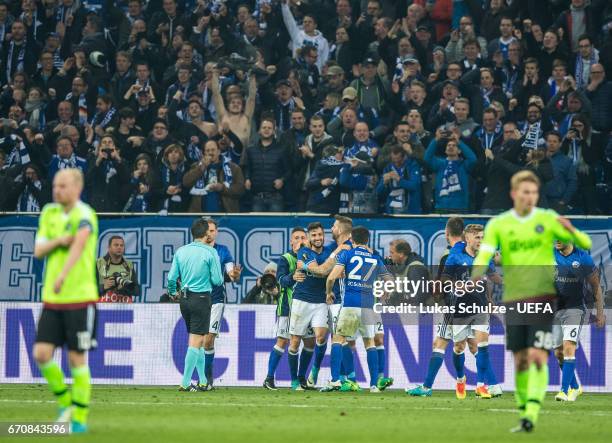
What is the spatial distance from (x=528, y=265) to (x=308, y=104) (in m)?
12.7

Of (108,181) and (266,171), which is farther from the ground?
(266,171)

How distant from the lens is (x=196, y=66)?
24172 millimetres

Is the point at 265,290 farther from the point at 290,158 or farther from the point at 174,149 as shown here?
the point at 174,149

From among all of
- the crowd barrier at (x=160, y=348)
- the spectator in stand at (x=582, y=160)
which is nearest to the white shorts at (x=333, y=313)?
the crowd barrier at (x=160, y=348)

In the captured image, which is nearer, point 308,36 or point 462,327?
point 462,327

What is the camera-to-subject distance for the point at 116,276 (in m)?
19.0

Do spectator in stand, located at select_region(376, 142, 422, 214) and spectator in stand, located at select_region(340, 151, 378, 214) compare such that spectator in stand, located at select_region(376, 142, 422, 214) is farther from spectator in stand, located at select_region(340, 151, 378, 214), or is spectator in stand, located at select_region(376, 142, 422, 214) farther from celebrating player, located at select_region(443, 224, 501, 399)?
celebrating player, located at select_region(443, 224, 501, 399)

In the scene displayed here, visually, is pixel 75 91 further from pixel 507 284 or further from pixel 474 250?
pixel 507 284

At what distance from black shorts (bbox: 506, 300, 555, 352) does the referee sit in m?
6.61

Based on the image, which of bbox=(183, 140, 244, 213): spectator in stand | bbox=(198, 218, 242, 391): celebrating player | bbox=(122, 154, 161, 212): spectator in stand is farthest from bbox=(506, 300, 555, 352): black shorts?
bbox=(122, 154, 161, 212): spectator in stand

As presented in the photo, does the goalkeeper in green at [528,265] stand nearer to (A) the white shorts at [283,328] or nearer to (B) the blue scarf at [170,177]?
(A) the white shorts at [283,328]

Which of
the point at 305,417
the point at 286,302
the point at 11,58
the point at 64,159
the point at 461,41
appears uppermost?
the point at 11,58

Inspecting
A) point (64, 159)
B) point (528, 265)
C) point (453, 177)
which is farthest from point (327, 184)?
point (528, 265)

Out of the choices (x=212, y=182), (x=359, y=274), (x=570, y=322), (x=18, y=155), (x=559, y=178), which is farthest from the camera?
(x=18, y=155)
